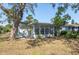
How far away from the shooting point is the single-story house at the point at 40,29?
458 cm

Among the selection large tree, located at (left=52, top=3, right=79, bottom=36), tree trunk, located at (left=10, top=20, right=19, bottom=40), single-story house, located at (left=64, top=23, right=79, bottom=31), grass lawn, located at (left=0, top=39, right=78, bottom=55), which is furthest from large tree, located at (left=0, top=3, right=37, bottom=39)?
single-story house, located at (left=64, top=23, right=79, bottom=31)

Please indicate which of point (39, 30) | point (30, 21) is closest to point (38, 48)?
point (39, 30)

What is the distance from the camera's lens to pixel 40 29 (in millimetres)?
4617

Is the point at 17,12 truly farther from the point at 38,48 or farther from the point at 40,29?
the point at 38,48

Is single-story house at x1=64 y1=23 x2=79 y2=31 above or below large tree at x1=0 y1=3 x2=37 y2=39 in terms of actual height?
below

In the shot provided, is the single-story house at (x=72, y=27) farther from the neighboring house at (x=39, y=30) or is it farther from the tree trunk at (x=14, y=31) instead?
the tree trunk at (x=14, y=31)

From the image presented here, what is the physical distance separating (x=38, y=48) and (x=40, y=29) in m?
0.25

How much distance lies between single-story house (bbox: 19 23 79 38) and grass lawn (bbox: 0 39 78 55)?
0.34 ft

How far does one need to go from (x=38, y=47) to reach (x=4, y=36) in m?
0.47

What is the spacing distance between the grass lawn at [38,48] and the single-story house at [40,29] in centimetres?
10

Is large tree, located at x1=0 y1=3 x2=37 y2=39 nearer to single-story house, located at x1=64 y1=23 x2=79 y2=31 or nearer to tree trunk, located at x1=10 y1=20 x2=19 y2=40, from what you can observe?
tree trunk, located at x1=10 y1=20 x2=19 y2=40

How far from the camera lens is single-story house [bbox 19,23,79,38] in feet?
15.0

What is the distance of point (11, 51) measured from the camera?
4598mm
